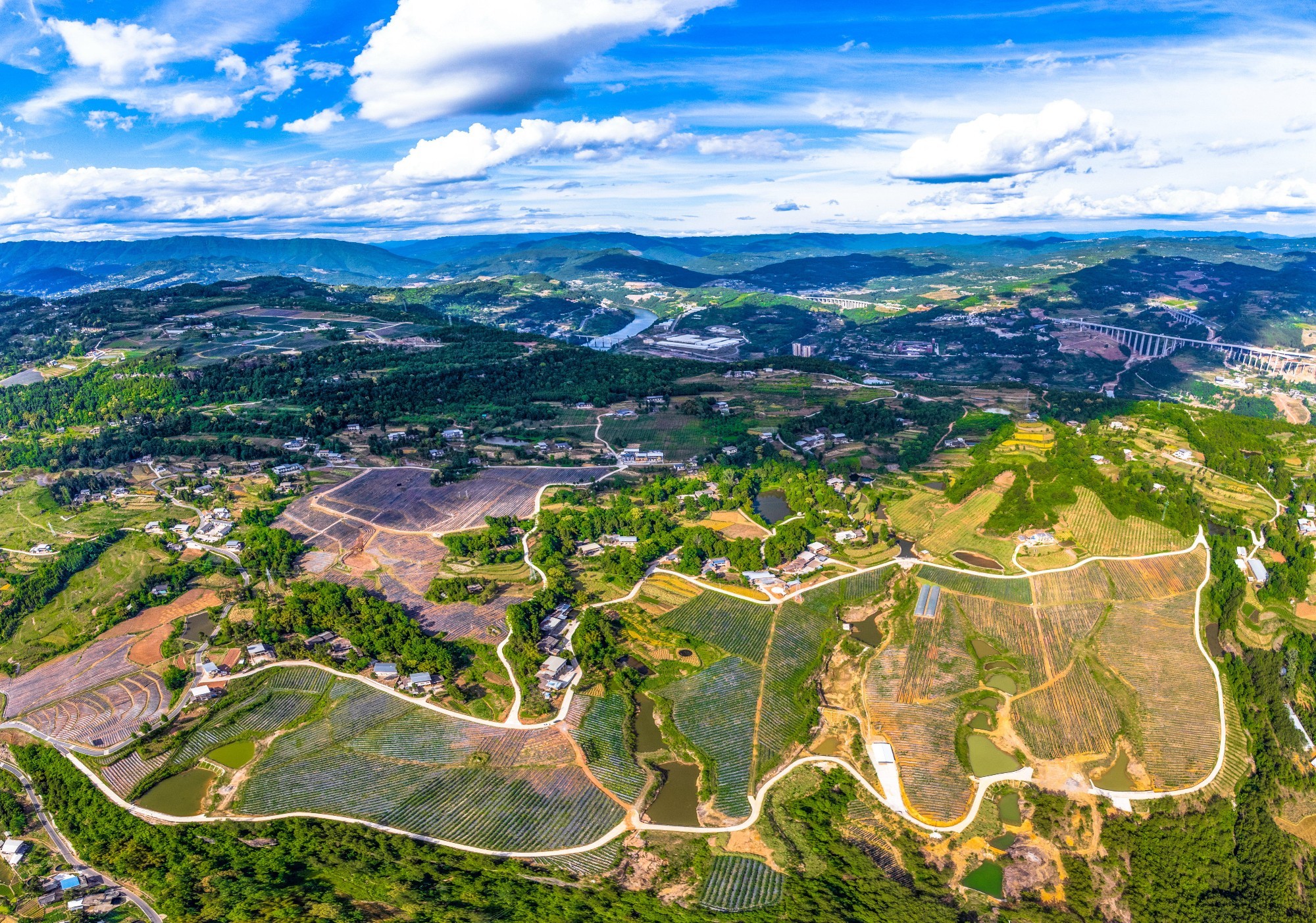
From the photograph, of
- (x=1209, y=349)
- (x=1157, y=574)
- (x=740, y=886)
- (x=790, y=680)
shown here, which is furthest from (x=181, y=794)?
(x=1209, y=349)

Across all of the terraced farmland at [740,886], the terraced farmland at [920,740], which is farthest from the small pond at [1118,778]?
the terraced farmland at [740,886]

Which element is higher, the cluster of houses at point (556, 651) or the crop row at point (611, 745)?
the cluster of houses at point (556, 651)

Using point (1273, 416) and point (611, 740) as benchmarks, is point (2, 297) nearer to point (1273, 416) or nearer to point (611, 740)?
point (611, 740)

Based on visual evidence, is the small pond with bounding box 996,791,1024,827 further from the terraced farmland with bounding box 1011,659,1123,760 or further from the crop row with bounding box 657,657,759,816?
the crop row with bounding box 657,657,759,816

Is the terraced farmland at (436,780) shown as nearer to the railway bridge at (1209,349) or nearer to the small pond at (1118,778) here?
the small pond at (1118,778)

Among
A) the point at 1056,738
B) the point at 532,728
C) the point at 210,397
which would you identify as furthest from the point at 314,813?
the point at 210,397

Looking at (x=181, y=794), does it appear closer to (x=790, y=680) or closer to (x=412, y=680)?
(x=412, y=680)
